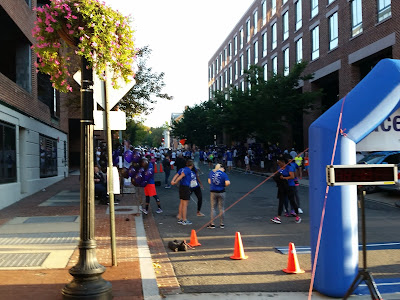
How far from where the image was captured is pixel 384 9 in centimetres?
2409

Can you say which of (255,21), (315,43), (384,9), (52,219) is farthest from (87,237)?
(255,21)

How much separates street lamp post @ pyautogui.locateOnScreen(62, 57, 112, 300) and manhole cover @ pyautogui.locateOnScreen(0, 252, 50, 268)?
226cm

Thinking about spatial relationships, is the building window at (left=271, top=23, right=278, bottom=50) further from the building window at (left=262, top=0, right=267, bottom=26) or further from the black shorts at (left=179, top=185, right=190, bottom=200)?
the black shorts at (left=179, top=185, right=190, bottom=200)

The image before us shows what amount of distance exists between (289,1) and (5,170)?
31.7 metres

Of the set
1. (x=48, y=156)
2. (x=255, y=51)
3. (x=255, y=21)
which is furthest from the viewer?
(x=255, y=51)

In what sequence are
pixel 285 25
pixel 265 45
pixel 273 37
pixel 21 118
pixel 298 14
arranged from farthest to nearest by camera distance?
pixel 265 45
pixel 273 37
pixel 285 25
pixel 298 14
pixel 21 118

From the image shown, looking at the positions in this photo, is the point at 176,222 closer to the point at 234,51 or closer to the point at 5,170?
the point at 5,170

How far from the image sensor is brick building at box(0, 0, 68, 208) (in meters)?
15.0

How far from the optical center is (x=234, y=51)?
6238 centimetres

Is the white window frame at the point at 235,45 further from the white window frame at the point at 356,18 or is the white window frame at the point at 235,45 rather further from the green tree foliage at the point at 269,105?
the white window frame at the point at 356,18

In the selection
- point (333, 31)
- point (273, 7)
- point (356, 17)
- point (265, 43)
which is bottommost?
point (356, 17)

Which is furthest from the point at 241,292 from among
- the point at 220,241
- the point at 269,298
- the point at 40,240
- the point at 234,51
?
the point at 234,51

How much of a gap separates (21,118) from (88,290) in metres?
13.6

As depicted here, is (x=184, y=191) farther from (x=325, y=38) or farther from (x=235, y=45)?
(x=235, y=45)
